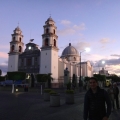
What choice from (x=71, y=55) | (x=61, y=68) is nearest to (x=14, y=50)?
(x=61, y=68)

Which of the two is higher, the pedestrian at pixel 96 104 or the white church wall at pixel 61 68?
the white church wall at pixel 61 68

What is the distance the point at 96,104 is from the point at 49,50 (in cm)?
6017

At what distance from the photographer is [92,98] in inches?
170

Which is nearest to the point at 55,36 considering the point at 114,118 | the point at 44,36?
the point at 44,36

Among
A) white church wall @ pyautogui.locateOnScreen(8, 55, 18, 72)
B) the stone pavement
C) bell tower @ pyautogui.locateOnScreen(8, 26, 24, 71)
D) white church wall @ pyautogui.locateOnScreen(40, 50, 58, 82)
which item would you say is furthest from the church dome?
the stone pavement

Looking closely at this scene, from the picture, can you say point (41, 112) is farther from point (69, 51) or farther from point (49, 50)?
point (69, 51)

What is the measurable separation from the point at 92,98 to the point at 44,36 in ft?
208

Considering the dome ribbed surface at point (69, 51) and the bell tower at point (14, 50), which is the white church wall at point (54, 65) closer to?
the bell tower at point (14, 50)

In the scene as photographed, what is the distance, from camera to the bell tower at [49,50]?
208 feet

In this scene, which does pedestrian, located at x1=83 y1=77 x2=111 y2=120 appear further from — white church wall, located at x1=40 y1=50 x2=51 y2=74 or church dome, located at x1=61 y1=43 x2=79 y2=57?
church dome, located at x1=61 y1=43 x2=79 y2=57

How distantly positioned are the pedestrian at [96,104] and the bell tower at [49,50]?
57918 mm

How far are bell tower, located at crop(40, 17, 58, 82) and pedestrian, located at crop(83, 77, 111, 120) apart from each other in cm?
5792

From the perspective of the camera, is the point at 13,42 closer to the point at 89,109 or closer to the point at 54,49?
the point at 54,49

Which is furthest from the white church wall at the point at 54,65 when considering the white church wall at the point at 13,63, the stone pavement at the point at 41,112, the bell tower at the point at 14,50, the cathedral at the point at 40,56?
the stone pavement at the point at 41,112
